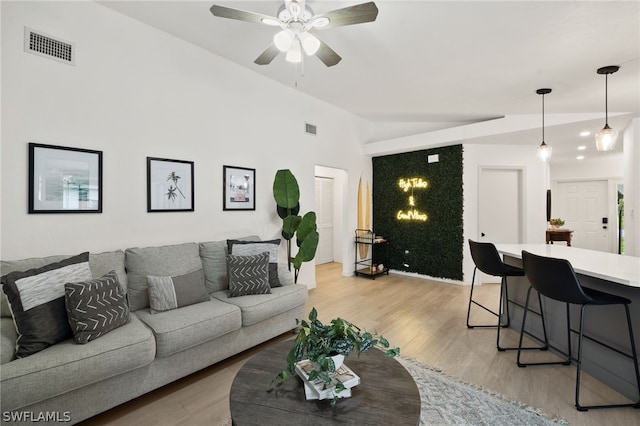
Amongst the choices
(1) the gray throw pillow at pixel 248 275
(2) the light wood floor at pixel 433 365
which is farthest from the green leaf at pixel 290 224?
(2) the light wood floor at pixel 433 365

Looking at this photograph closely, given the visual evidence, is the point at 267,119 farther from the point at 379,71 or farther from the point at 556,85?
the point at 556,85

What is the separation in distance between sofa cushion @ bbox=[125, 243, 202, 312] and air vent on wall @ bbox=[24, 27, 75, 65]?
1.70 metres

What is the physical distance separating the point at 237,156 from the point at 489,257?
3164 mm

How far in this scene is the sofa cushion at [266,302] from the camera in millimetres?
2574

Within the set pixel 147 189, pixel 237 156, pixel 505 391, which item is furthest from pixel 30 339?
pixel 505 391

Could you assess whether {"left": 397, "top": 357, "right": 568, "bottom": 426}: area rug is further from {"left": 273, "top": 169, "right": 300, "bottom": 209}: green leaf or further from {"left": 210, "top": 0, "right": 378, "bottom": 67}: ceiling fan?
{"left": 210, "top": 0, "right": 378, "bottom": 67}: ceiling fan

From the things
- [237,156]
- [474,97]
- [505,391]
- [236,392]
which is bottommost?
[505,391]

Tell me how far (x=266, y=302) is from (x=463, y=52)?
124 inches

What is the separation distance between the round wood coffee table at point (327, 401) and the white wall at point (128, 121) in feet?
6.69

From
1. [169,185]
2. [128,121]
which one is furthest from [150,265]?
[128,121]

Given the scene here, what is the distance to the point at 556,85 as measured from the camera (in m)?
3.37

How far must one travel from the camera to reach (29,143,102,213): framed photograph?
2266 millimetres

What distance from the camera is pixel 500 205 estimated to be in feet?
17.3

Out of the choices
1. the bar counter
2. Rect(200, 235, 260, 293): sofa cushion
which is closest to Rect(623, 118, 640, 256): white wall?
the bar counter
